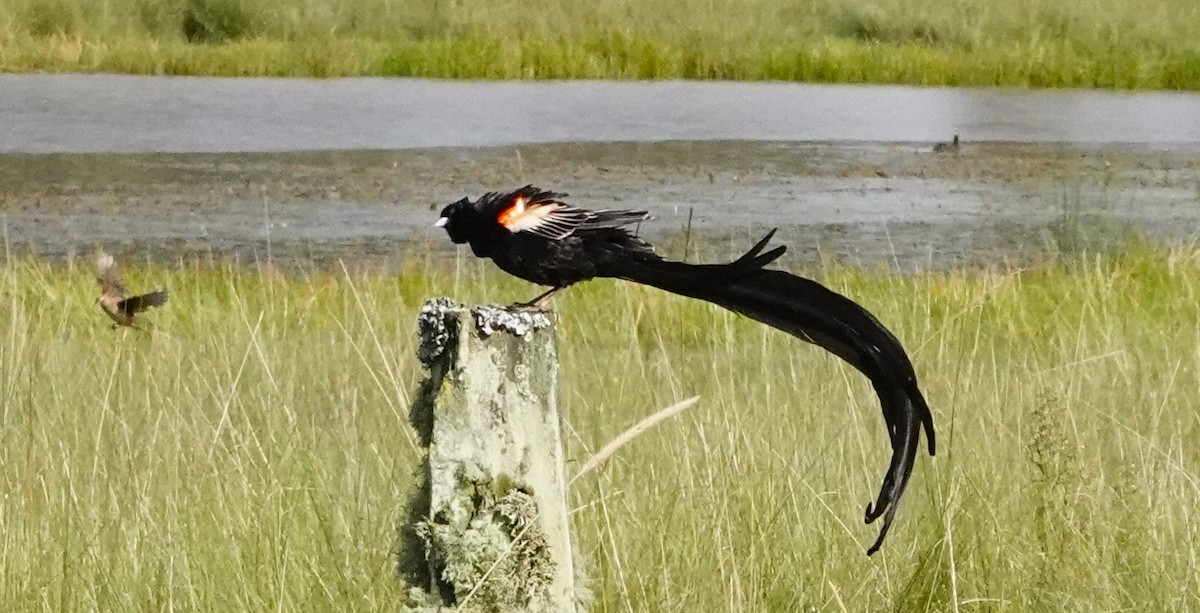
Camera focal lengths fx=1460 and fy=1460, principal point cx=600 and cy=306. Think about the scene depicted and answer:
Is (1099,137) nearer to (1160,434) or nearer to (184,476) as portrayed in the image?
(1160,434)

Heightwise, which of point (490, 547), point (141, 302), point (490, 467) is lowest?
point (141, 302)

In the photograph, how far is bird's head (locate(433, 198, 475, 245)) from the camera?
2.90m

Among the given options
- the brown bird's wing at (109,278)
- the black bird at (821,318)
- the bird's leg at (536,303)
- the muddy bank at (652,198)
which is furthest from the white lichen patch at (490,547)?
the muddy bank at (652,198)

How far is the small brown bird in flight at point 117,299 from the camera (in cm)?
484

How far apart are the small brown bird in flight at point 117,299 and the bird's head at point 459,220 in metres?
2.17

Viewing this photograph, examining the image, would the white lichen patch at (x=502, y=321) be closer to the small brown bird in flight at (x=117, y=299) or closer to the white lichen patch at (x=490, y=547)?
the white lichen patch at (x=490, y=547)

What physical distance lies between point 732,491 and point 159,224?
919cm

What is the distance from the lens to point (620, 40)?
68.4 feet

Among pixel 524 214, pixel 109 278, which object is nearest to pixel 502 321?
pixel 524 214

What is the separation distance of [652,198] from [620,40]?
884cm

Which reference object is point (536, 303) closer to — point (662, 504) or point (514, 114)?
point (662, 504)

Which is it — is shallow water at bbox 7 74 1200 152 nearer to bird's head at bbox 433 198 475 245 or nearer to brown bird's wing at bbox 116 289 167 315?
brown bird's wing at bbox 116 289 167 315

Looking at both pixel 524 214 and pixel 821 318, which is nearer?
pixel 821 318

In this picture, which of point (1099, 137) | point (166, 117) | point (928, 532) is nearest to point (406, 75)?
point (166, 117)
